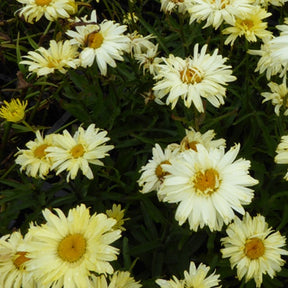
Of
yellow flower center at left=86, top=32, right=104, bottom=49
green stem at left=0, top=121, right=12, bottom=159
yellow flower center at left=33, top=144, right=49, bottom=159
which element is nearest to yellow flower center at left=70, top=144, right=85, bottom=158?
yellow flower center at left=33, top=144, right=49, bottom=159

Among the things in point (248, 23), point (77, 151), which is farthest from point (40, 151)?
point (248, 23)

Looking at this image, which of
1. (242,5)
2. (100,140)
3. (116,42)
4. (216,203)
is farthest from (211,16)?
(216,203)

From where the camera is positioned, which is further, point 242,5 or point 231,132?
point 231,132

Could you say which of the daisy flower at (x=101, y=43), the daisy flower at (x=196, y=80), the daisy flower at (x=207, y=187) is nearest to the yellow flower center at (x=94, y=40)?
the daisy flower at (x=101, y=43)

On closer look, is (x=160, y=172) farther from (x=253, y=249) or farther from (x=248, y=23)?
(x=248, y=23)

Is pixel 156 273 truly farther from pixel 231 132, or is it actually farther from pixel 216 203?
pixel 231 132

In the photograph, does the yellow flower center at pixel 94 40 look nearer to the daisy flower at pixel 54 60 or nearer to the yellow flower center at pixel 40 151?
the daisy flower at pixel 54 60
